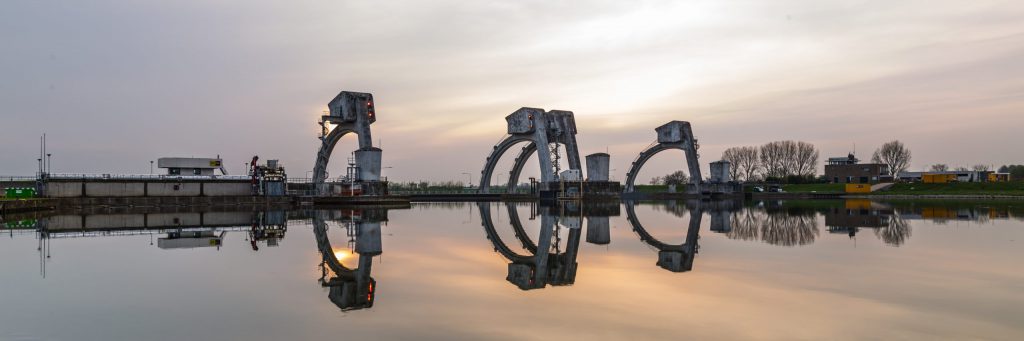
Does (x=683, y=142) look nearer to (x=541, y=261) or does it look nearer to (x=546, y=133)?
(x=546, y=133)

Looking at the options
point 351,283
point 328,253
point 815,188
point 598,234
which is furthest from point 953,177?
point 351,283

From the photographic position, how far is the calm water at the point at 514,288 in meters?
8.50

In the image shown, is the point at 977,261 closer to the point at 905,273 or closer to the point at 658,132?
the point at 905,273

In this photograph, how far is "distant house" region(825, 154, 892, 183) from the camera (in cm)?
10406

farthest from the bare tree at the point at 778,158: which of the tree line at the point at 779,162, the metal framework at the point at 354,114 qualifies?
the metal framework at the point at 354,114

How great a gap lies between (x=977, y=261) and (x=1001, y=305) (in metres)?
6.70

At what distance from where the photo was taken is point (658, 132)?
82125mm

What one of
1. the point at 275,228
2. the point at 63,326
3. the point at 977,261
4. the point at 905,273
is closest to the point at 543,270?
the point at 905,273

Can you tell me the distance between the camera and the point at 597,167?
6862 centimetres

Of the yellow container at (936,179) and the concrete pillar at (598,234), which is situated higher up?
the yellow container at (936,179)

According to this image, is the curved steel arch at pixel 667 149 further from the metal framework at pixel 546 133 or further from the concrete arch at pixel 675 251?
the concrete arch at pixel 675 251

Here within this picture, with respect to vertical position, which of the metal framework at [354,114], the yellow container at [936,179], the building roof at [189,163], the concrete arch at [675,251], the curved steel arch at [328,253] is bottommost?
the concrete arch at [675,251]

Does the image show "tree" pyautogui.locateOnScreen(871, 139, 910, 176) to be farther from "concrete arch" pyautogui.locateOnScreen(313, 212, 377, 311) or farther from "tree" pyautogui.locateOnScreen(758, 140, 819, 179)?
"concrete arch" pyautogui.locateOnScreen(313, 212, 377, 311)

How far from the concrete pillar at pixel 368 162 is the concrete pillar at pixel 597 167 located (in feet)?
74.4
